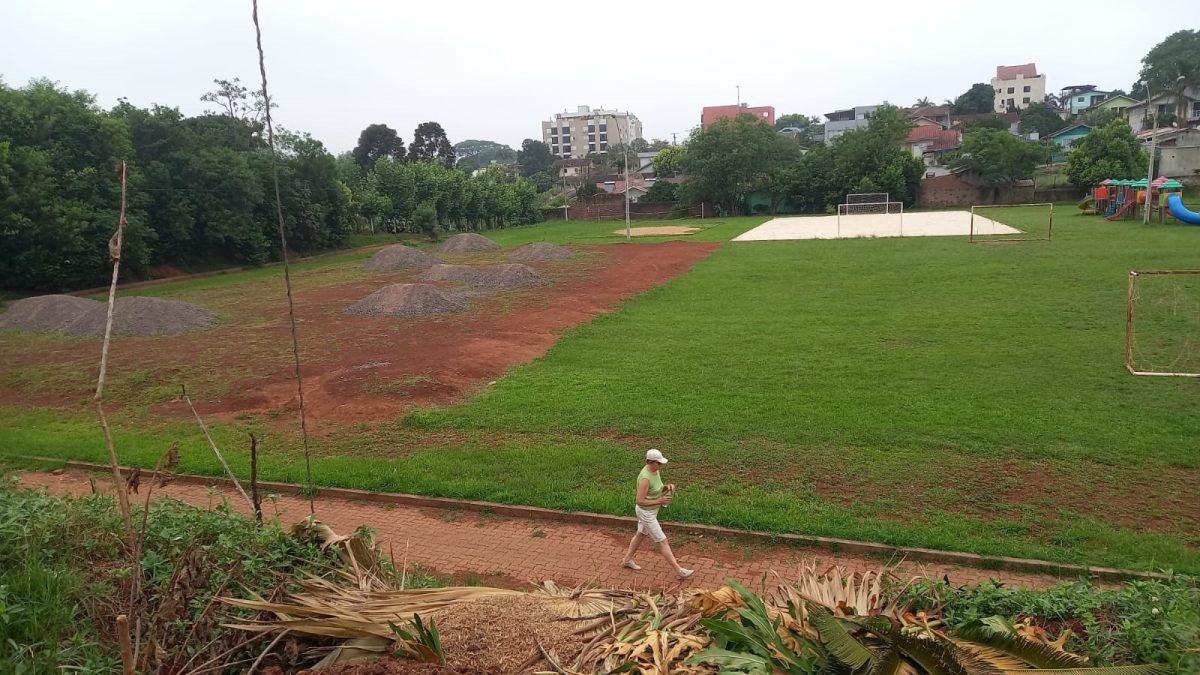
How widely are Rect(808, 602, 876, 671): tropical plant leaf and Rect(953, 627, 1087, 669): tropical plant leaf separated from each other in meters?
0.70

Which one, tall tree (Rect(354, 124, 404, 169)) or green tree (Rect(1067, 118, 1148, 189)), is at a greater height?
tall tree (Rect(354, 124, 404, 169))

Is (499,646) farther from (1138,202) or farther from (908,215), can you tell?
(908,215)

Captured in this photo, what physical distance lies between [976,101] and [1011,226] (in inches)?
3314

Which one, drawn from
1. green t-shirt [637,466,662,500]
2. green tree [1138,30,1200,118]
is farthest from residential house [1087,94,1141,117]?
green t-shirt [637,466,662,500]

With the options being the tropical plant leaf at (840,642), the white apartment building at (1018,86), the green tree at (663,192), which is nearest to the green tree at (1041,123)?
the white apartment building at (1018,86)

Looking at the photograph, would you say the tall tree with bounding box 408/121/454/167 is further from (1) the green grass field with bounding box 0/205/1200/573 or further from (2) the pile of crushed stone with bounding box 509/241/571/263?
(1) the green grass field with bounding box 0/205/1200/573

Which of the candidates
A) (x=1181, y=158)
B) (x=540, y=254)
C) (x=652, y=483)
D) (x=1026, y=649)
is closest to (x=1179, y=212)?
(x=1181, y=158)

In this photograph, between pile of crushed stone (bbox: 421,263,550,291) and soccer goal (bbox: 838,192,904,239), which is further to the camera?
soccer goal (bbox: 838,192,904,239)

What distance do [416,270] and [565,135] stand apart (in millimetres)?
118661

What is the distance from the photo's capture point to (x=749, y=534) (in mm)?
7223

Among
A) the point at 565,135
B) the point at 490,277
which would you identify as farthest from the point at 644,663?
the point at 565,135

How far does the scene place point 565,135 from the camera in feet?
479

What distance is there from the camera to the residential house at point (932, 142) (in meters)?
78.7

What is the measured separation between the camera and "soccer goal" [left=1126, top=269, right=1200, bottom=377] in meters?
12.0
